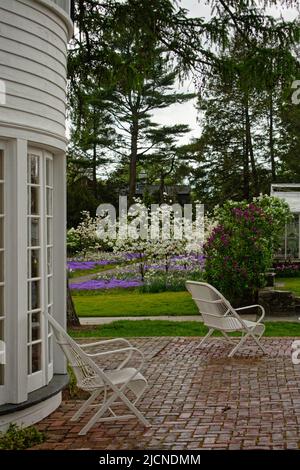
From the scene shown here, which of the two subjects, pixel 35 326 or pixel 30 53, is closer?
pixel 30 53

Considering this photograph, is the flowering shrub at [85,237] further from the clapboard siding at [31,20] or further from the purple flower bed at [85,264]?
the clapboard siding at [31,20]

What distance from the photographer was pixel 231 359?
9992 millimetres

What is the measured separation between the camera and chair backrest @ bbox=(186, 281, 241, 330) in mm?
10203

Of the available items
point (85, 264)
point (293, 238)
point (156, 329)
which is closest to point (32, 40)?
point (156, 329)

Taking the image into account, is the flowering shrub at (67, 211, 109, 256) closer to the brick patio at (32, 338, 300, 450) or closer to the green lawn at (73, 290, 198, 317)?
the green lawn at (73, 290, 198, 317)

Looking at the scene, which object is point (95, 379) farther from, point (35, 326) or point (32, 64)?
point (32, 64)

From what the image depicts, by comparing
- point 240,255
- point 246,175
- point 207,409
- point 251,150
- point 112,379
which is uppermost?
point 251,150

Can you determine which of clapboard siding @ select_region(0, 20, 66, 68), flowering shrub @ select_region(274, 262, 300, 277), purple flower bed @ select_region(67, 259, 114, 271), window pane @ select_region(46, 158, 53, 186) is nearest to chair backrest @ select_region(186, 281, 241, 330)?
window pane @ select_region(46, 158, 53, 186)

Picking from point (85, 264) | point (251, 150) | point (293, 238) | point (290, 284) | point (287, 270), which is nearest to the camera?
point (290, 284)

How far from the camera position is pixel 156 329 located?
13375 millimetres

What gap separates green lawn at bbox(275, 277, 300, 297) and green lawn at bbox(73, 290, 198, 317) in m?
2.67

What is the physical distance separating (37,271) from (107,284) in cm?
1602

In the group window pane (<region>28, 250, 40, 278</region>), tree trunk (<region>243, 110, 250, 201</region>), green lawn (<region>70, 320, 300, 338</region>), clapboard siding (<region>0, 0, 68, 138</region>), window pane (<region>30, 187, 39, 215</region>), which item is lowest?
green lawn (<region>70, 320, 300, 338</region>)
